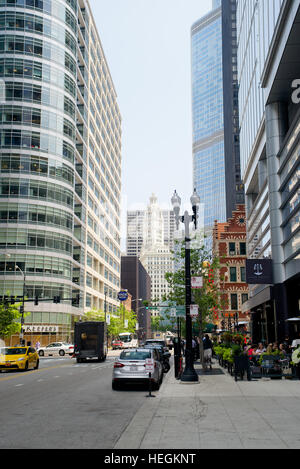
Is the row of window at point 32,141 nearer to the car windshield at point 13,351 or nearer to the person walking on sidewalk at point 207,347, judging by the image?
the car windshield at point 13,351

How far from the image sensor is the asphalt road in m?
8.73

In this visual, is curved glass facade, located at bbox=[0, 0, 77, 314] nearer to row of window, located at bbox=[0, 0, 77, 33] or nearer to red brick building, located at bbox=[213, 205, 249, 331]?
row of window, located at bbox=[0, 0, 77, 33]

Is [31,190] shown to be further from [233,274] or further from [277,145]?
[277,145]

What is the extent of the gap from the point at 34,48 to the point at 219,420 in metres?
72.5

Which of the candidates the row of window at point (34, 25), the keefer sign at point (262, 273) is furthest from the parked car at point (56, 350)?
the row of window at point (34, 25)

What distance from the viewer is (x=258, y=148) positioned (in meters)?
46.3

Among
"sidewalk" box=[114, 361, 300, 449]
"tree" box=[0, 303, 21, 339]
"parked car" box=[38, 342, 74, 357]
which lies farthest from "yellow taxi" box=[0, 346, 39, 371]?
"parked car" box=[38, 342, 74, 357]

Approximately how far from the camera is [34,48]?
72.9 m

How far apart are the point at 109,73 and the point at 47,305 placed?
70.2m

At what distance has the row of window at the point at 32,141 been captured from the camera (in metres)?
69.9

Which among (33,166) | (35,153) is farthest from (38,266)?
(35,153)

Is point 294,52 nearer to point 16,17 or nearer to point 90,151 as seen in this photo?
point 16,17
